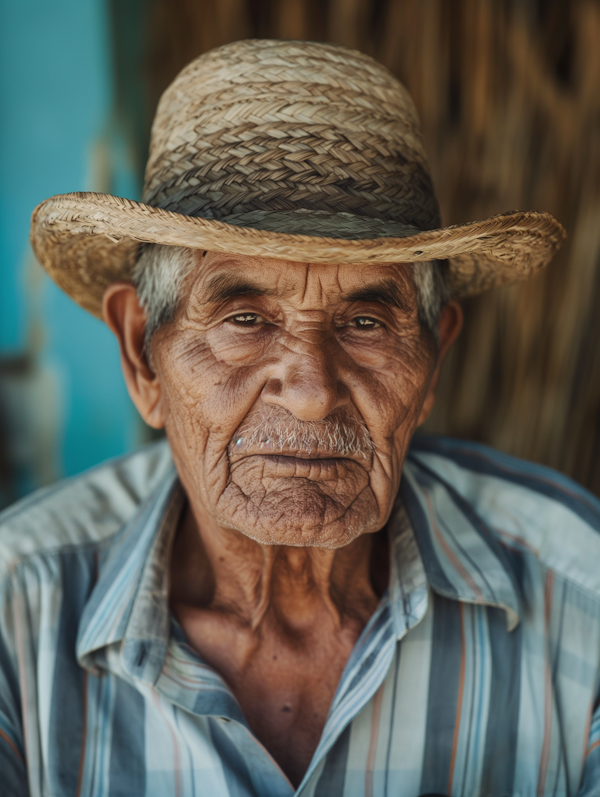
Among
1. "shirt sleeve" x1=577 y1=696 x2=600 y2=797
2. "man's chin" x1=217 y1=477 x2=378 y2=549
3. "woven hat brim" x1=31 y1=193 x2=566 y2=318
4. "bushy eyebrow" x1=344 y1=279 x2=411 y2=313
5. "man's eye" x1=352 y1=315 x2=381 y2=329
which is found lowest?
"shirt sleeve" x1=577 y1=696 x2=600 y2=797

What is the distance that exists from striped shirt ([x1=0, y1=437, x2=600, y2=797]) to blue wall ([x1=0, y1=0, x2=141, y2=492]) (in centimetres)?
76

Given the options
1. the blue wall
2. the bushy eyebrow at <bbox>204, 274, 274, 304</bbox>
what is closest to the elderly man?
the bushy eyebrow at <bbox>204, 274, 274, 304</bbox>

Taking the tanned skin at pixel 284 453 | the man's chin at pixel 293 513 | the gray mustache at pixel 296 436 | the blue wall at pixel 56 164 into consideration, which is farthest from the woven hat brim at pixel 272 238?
the blue wall at pixel 56 164

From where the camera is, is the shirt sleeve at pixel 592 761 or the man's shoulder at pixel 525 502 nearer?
the shirt sleeve at pixel 592 761

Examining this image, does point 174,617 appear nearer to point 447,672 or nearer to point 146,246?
point 447,672

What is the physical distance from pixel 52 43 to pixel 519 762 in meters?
2.51

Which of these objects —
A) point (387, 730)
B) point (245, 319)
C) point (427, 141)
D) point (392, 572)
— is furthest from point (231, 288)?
point (427, 141)

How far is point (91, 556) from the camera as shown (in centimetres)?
169

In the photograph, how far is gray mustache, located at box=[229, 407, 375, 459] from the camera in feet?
4.35

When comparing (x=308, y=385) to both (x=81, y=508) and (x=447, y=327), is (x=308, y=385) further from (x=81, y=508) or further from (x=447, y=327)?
(x=81, y=508)

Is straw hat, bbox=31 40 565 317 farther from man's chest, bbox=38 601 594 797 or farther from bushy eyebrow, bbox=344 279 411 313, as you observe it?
man's chest, bbox=38 601 594 797

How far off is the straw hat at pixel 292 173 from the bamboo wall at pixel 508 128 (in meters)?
1.24

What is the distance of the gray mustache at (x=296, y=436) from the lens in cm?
133

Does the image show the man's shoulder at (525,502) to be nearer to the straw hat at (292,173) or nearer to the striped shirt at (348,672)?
the striped shirt at (348,672)
